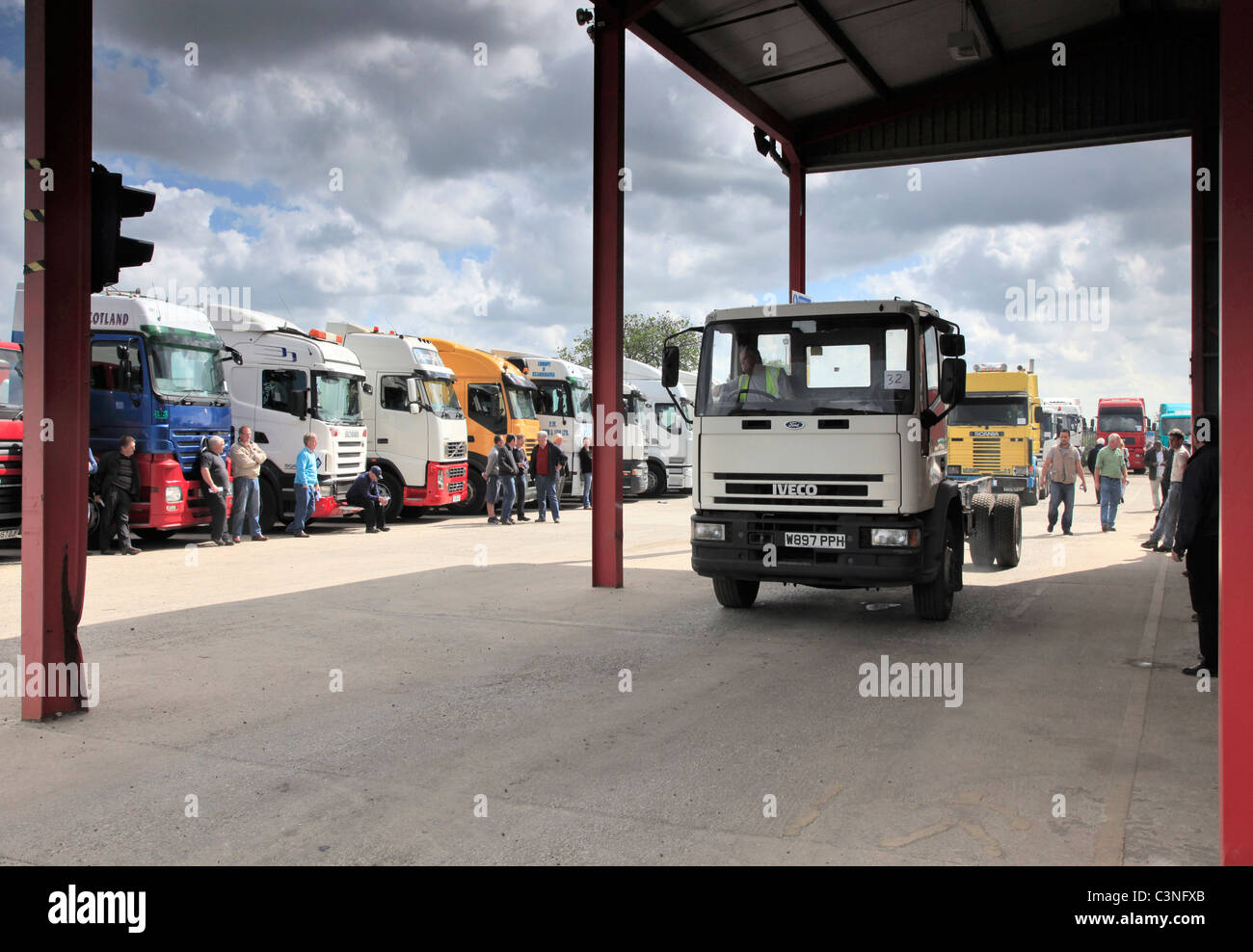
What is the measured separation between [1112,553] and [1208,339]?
338 centimetres

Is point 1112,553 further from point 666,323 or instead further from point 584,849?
point 666,323

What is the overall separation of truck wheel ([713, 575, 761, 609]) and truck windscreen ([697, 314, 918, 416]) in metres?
1.74

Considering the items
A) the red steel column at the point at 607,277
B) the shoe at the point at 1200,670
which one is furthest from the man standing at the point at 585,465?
the shoe at the point at 1200,670

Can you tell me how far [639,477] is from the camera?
2619 cm

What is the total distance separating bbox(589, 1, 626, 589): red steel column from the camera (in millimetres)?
10781

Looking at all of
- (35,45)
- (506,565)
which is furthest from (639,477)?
(35,45)

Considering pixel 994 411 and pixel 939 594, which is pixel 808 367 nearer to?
pixel 939 594

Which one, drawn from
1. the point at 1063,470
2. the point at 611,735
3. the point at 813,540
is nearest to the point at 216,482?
the point at 813,540

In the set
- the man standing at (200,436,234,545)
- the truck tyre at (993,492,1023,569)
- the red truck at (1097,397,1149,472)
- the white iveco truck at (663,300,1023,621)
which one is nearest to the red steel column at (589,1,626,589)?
the white iveco truck at (663,300,1023,621)

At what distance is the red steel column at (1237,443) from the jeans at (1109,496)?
15830mm

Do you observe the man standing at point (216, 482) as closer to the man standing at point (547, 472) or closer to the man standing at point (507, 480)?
the man standing at point (507, 480)

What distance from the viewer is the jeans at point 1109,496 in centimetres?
1784

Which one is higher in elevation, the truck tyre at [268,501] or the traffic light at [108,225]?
the traffic light at [108,225]

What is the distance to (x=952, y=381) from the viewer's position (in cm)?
832
